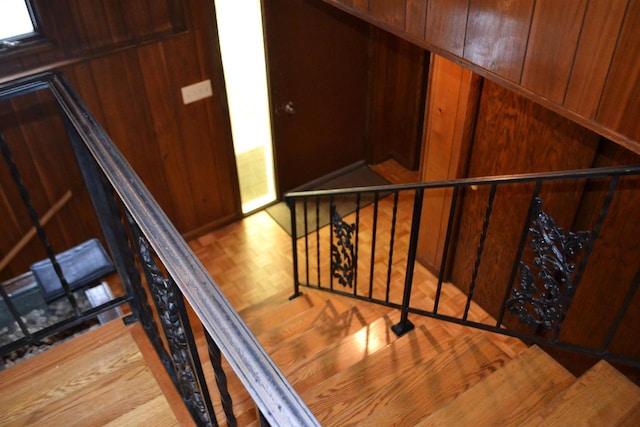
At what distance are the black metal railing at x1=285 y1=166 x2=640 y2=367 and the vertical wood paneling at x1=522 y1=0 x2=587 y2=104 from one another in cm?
32

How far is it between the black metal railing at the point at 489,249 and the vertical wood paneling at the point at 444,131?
0.02 metres

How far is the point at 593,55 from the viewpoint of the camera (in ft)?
5.79

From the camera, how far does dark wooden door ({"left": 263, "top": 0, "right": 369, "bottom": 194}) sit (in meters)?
4.24

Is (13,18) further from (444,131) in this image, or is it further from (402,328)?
(402,328)

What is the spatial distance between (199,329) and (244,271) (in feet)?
2.40

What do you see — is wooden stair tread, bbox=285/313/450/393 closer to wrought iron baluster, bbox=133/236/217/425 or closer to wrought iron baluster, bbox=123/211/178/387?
wrought iron baluster, bbox=123/211/178/387

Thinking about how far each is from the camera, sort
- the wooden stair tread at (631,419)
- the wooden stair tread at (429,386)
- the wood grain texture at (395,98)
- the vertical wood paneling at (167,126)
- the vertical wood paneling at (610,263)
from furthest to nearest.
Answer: the wood grain texture at (395,98) < the vertical wood paneling at (167,126) < the vertical wood paneling at (610,263) < the wooden stair tread at (429,386) < the wooden stair tread at (631,419)

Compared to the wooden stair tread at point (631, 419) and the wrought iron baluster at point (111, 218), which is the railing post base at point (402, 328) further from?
the wrought iron baluster at point (111, 218)

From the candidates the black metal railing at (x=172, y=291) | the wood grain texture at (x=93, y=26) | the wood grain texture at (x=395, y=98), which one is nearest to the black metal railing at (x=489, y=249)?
the wood grain texture at (x=395, y=98)

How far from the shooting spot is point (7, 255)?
3.64 metres

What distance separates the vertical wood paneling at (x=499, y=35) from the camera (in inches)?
76.9

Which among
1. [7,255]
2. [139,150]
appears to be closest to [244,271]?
[139,150]

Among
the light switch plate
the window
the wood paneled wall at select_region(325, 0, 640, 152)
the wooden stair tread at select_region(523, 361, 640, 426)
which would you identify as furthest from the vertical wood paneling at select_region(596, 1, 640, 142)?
the window

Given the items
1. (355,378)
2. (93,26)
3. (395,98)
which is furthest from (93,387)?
(395,98)
